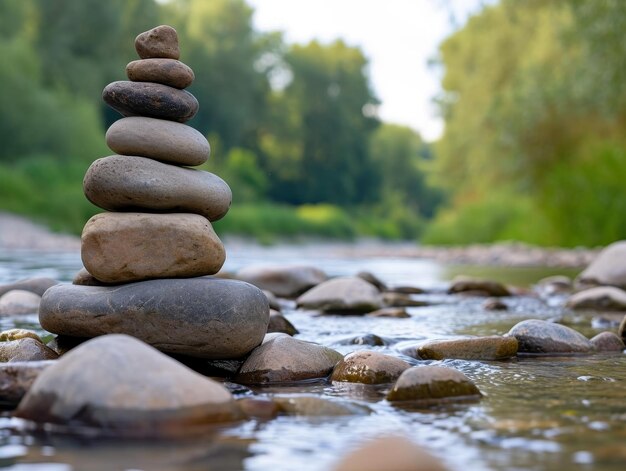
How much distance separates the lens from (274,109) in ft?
195

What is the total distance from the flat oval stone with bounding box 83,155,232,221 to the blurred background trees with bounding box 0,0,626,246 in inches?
499

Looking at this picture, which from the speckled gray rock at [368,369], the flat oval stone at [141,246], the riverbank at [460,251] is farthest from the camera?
the riverbank at [460,251]

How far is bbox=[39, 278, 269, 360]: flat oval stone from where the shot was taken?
4.29 m

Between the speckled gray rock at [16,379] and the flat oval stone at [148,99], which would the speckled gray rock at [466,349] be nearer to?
the flat oval stone at [148,99]

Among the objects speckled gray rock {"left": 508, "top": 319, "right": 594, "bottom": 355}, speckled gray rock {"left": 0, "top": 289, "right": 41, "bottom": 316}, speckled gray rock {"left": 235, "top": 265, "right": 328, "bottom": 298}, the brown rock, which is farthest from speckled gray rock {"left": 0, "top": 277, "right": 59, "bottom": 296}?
the brown rock

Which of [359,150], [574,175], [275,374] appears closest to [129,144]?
[275,374]

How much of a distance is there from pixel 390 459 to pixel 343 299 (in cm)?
557

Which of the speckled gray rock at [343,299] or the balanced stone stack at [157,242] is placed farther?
the speckled gray rock at [343,299]

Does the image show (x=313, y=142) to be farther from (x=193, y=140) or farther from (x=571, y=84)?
(x=193, y=140)

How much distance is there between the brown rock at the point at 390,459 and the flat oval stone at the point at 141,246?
2285mm

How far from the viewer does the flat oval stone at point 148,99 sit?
468cm

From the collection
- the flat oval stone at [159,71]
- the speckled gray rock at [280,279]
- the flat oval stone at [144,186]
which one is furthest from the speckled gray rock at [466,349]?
the speckled gray rock at [280,279]

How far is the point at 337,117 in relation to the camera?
61.2m

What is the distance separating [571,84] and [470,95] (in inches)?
469
